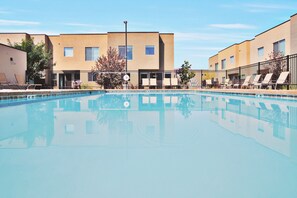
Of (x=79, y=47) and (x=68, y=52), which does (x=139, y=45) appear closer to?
(x=79, y=47)

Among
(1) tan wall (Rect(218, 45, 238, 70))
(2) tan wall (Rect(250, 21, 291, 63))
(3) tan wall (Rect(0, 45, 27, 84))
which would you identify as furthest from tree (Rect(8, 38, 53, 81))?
(1) tan wall (Rect(218, 45, 238, 70))

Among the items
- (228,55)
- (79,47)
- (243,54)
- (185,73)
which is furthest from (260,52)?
(79,47)

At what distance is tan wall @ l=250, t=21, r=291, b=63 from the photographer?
17.2 m

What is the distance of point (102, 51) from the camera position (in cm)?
2167

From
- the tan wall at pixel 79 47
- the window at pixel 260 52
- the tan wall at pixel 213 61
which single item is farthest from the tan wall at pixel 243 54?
the tan wall at pixel 79 47

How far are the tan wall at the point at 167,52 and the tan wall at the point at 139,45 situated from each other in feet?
3.59

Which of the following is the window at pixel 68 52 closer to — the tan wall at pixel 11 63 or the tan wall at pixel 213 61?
the tan wall at pixel 11 63

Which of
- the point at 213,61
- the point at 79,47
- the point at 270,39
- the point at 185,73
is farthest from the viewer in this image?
the point at 213,61

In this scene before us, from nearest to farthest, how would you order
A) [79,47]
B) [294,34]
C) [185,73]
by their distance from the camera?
[294,34] → [185,73] → [79,47]

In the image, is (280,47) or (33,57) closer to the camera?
(280,47)

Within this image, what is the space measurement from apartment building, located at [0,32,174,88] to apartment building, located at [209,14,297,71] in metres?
6.37

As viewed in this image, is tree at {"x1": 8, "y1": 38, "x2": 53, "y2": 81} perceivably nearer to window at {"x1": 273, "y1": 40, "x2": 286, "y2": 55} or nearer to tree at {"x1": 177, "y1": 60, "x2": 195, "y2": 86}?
tree at {"x1": 177, "y1": 60, "x2": 195, "y2": 86}

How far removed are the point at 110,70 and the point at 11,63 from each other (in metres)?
6.86

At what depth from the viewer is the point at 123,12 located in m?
18.7
